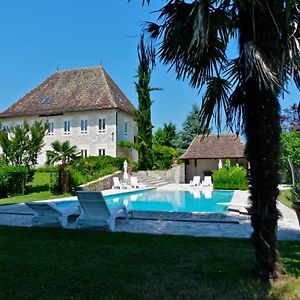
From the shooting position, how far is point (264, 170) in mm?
3957

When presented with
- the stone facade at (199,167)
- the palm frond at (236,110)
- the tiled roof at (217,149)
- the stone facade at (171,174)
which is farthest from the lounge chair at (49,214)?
the stone facade at (199,167)

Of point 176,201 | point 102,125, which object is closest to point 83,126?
point 102,125

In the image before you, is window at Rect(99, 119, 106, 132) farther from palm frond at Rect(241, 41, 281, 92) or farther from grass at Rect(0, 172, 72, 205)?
palm frond at Rect(241, 41, 281, 92)

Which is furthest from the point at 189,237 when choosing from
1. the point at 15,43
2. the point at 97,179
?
the point at 97,179

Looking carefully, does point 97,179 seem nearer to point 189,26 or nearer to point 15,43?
point 15,43

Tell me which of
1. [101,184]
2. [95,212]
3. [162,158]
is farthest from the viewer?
[162,158]

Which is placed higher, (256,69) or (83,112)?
(83,112)

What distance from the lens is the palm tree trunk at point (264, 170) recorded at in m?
3.97

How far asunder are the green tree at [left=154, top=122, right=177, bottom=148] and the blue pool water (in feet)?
66.0

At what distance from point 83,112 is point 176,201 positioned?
19952mm

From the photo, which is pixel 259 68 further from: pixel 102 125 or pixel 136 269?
pixel 102 125

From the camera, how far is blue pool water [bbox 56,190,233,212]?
15.3 m

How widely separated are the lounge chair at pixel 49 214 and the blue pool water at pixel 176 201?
5711 mm

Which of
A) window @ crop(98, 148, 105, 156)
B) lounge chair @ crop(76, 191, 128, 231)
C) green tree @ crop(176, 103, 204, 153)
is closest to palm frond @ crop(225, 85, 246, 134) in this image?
lounge chair @ crop(76, 191, 128, 231)
